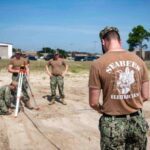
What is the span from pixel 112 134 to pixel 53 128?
559 centimetres

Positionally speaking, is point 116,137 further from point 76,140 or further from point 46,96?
point 46,96

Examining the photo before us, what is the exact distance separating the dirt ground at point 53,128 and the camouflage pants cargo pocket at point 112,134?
3.50 metres

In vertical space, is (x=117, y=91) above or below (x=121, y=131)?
above

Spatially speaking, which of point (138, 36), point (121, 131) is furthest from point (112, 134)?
point (138, 36)

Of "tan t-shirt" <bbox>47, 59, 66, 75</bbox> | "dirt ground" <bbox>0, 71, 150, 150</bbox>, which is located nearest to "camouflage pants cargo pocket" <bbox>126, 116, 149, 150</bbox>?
"dirt ground" <bbox>0, 71, 150, 150</bbox>

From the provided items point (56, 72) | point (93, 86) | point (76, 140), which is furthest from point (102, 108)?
point (56, 72)

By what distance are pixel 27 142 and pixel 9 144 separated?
0.36m

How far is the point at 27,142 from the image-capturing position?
7867 millimetres

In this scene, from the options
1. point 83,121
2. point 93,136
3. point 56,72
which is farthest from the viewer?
point 56,72

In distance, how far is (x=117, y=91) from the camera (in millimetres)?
3789

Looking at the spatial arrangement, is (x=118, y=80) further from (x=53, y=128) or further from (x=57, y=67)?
(x=57, y=67)

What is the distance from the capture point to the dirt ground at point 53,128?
25.1 feet

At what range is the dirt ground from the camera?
25.1ft

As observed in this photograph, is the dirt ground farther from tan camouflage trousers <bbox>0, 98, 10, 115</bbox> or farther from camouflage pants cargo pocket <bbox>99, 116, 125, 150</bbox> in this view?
camouflage pants cargo pocket <bbox>99, 116, 125, 150</bbox>
